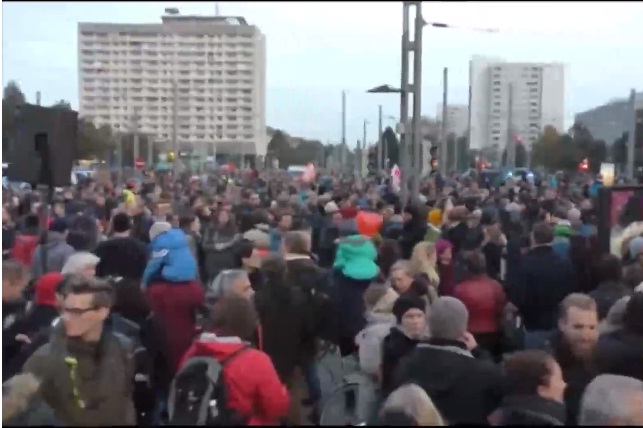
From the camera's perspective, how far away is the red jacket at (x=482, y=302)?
754 cm

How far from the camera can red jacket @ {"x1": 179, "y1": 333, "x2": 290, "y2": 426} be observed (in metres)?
3.85

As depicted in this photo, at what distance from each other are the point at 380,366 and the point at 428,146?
1688cm

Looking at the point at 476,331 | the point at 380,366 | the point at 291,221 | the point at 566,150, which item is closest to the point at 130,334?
the point at 380,366

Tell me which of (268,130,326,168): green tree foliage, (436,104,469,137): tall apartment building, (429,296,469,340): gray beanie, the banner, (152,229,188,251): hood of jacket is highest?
(436,104,469,137): tall apartment building

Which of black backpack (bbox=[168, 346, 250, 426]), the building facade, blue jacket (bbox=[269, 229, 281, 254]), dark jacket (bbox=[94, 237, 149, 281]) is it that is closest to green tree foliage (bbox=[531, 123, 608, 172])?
the building facade

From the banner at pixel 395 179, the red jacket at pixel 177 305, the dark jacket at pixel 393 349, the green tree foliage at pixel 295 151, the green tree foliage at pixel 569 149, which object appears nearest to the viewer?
the dark jacket at pixel 393 349

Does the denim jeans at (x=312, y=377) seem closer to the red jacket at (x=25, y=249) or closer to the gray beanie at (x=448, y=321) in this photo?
the gray beanie at (x=448, y=321)

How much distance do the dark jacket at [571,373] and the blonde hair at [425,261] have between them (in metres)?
2.75

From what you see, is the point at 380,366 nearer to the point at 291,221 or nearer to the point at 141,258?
the point at 141,258

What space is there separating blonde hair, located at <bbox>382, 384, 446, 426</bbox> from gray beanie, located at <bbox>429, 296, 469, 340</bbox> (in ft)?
3.14

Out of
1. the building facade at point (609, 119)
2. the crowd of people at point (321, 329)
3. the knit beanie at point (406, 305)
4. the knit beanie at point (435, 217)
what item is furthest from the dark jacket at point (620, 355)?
the building facade at point (609, 119)

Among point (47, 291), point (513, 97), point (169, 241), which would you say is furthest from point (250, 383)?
point (513, 97)

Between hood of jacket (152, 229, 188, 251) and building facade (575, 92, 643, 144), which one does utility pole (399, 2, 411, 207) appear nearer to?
building facade (575, 92, 643, 144)

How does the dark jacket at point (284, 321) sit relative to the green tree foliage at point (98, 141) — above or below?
below
